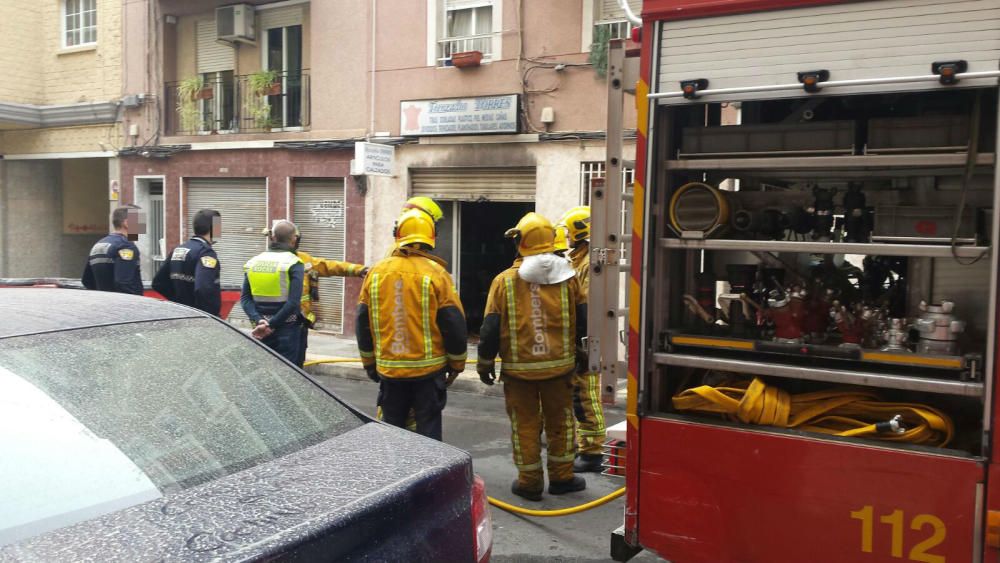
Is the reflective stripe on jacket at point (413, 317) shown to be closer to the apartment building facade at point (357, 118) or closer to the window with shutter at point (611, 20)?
the apartment building facade at point (357, 118)

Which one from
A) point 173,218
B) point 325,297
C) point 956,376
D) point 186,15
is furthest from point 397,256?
point 186,15

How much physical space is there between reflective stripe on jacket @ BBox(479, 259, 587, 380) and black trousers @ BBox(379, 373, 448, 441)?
417 mm

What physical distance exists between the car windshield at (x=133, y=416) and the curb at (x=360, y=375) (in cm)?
690

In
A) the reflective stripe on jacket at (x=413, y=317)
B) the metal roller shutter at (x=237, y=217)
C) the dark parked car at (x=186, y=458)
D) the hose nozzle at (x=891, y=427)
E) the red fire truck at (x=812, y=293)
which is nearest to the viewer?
the dark parked car at (x=186, y=458)

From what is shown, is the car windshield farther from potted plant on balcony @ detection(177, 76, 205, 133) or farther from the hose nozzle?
potted plant on balcony @ detection(177, 76, 205, 133)

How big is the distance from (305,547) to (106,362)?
0.97 metres

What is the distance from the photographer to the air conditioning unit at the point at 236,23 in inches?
576

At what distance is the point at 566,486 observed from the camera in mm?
5742

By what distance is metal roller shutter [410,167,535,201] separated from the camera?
12.1 metres

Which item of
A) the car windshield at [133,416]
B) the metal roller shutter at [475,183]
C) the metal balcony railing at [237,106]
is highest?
the metal balcony railing at [237,106]

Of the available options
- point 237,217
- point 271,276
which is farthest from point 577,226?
point 237,217

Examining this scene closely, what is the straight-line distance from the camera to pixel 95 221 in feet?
64.9

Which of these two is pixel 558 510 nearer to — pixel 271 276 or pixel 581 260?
pixel 581 260

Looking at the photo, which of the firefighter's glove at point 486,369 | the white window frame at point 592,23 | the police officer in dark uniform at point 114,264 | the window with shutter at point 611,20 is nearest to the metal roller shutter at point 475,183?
the white window frame at point 592,23
